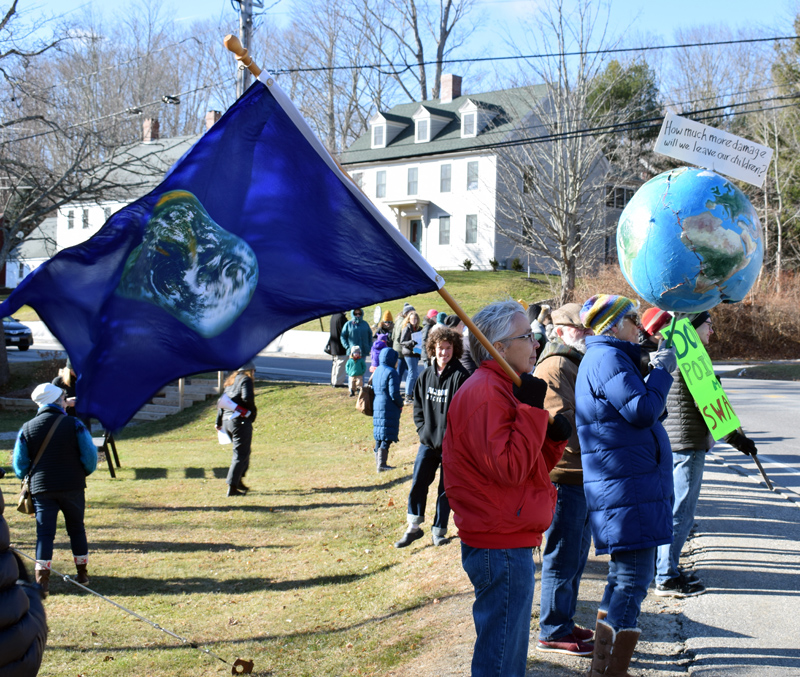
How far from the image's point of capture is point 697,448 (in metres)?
5.53

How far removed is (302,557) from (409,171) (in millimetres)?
39064

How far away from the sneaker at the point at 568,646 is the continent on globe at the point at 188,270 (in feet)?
9.22

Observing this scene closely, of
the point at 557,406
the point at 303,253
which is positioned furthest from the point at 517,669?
the point at 303,253

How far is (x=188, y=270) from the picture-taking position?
3.61 meters

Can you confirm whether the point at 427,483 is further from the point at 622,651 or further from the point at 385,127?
the point at 385,127

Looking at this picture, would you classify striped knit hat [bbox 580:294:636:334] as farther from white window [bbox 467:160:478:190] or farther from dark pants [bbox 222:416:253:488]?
white window [bbox 467:160:478:190]

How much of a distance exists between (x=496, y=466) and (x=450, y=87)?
4660cm

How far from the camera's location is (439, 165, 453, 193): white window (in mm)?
43562

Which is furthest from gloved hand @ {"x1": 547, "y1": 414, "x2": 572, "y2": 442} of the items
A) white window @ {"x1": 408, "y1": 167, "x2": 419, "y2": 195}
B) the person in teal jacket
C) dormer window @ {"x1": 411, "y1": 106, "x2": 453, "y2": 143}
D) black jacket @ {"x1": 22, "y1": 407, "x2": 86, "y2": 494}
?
dormer window @ {"x1": 411, "y1": 106, "x2": 453, "y2": 143}

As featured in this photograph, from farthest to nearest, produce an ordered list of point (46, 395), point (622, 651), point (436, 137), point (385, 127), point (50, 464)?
point (385, 127)
point (436, 137)
point (46, 395)
point (50, 464)
point (622, 651)

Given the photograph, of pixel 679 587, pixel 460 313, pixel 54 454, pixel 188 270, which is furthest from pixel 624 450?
pixel 54 454

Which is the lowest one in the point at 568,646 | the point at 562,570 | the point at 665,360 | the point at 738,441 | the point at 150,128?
the point at 568,646

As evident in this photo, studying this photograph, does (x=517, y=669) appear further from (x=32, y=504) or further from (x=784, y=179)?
(x=784, y=179)

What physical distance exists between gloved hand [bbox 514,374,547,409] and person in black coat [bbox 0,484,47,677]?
216 centimetres
